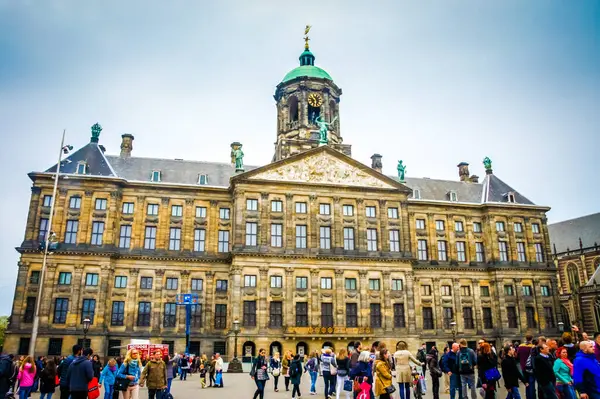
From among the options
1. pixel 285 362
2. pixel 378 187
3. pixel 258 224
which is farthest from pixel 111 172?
pixel 285 362

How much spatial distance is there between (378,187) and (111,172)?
27543 mm

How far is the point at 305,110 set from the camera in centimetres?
5719

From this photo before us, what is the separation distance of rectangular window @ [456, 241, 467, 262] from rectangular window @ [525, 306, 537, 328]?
28.5 ft

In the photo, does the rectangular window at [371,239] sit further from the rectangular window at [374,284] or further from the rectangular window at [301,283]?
the rectangular window at [301,283]

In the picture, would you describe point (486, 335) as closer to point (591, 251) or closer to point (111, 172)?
point (591, 251)

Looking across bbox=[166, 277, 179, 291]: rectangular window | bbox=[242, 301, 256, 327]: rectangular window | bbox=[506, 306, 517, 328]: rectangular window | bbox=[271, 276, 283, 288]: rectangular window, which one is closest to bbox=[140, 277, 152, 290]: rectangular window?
bbox=[166, 277, 179, 291]: rectangular window

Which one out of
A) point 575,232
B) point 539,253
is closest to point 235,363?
point 539,253

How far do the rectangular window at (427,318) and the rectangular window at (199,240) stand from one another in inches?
969

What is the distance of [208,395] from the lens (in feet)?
71.4

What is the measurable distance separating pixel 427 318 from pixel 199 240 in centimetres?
2573

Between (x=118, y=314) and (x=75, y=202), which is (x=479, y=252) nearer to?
(x=118, y=314)

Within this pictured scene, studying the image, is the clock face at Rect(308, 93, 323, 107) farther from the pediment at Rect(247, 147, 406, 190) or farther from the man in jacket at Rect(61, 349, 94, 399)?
the man in jacket at Rect(61, 349, 94, 399)

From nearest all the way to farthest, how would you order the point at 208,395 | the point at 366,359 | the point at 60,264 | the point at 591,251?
1. the point at 366,359
2. the point at 208,395
3. the point at 60,264
4. the point at 591,251

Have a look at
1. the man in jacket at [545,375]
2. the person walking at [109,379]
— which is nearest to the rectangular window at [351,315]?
the person walking at [109,379]
